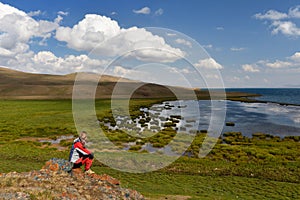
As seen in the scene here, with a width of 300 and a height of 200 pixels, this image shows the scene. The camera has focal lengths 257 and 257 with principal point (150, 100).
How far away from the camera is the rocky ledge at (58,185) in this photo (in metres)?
11.2

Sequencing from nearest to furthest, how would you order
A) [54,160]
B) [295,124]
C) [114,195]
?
[114,195]
[54,160]
[295,124]

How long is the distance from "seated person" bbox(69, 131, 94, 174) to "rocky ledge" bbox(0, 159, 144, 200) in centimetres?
50

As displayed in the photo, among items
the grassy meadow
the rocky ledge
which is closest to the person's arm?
the rocky ledge

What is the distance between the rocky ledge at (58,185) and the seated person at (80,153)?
501 millimetres

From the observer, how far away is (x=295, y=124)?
2761 inches

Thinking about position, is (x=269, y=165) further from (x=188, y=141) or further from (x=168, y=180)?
(x=188, y=141)

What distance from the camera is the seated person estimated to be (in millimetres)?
14094

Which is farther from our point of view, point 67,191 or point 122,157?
point 122,157

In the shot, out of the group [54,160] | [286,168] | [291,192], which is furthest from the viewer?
[286,168]

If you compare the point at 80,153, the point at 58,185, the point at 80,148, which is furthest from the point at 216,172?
the point at 58,185

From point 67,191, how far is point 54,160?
3.15 metres

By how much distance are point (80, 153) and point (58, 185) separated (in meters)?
2.13

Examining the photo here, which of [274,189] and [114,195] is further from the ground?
[114,195]

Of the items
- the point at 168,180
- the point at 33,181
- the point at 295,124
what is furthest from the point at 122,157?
the point at 295,124
